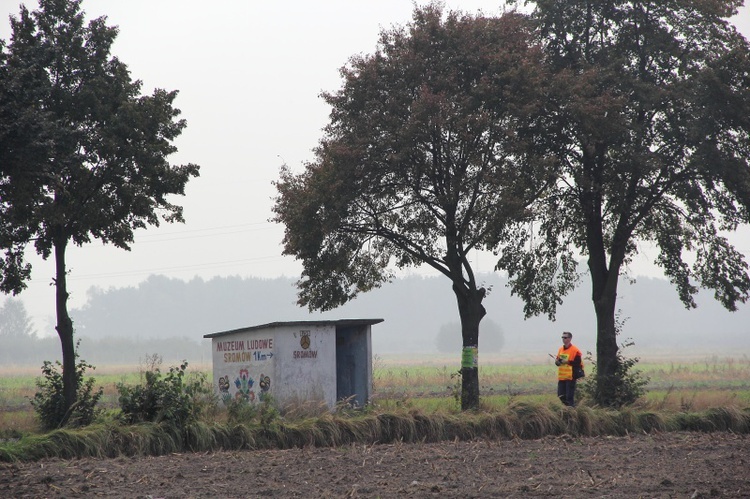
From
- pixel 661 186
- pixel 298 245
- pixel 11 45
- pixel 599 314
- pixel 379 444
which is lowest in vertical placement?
pixel 379 444

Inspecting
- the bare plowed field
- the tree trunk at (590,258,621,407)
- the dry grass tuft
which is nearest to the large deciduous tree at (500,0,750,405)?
the tree trunk at (590,258,621,407)

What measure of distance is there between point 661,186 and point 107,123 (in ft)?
48.7

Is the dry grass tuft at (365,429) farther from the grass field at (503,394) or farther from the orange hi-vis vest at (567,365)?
the orange hi-vis vest at (567,365)

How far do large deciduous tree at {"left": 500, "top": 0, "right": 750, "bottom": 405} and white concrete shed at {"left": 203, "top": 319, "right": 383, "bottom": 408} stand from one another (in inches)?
293

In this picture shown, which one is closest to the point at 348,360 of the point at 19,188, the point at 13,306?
the point at 19,188

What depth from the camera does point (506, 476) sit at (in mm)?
12359

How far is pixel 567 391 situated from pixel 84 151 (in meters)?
11.9

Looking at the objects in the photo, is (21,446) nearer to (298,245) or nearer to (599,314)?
(298,245)

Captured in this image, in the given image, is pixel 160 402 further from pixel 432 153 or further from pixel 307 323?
pixel 432 153

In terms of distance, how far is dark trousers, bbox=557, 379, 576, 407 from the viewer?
20.4 meters

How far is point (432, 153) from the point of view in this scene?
77.8 feet

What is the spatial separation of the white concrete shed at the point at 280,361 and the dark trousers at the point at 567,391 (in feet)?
15.3

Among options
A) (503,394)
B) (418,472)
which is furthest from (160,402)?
(503,394)

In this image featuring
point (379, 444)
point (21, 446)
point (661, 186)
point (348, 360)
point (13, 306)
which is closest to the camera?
point (21, 446)
